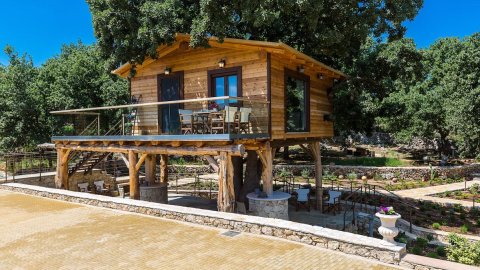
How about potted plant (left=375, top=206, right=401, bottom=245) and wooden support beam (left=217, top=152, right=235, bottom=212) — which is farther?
wooden support beam (left=217, top=152, right=235, bottom=212)

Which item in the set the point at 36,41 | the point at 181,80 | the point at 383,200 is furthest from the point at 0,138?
the point at 36,41

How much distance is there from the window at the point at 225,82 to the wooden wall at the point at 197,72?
0.16 m

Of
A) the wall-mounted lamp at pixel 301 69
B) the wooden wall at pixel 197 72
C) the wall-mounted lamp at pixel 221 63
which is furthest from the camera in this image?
the wall-mounted lamp at pixel 301 69

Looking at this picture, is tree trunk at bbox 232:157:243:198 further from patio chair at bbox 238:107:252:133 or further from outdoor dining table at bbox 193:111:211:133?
outdoor dining table at bbox 193:111:211:133

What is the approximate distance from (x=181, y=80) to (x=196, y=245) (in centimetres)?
732

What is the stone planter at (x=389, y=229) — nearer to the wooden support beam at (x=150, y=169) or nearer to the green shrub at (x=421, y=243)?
the green shrub at (x=421, y=243)

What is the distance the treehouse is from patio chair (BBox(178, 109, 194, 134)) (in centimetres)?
3

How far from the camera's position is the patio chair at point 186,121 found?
463 inches

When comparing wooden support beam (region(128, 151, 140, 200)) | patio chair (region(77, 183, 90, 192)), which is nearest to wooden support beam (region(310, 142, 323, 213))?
wooden support beam (region(128, 151, 140, 200))

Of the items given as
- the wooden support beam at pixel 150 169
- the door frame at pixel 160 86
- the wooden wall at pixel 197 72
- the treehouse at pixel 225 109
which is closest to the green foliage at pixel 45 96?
the treehouse at pixel 225 109

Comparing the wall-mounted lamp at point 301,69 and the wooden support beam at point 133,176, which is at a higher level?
the wall-mounted lamp at point 301,69

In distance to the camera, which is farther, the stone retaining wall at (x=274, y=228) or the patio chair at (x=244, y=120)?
the patio chair at (x=244, y=120)

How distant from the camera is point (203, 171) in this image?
28.0 meters

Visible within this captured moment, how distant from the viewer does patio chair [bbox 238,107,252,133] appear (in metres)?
11.4
